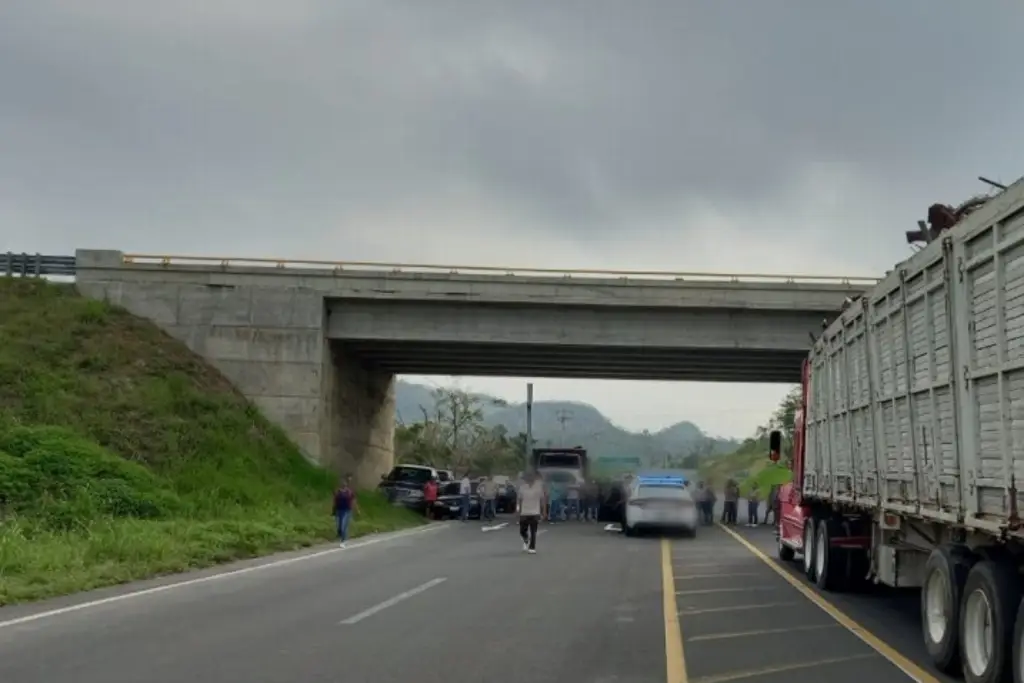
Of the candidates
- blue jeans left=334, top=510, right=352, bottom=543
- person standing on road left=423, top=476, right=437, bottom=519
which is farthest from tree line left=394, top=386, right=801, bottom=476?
blue jeans left=334, top=510, right=352, bottom=543

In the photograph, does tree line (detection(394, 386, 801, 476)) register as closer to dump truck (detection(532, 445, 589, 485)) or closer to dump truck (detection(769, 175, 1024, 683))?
dump truck (detection(532, 445, 589, 485))

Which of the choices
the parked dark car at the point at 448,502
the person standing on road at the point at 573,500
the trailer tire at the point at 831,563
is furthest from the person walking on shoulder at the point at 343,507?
the person standing on road at the point at 573,500

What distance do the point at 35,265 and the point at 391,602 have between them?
2563 cm

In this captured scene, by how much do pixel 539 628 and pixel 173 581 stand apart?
6.28 metres

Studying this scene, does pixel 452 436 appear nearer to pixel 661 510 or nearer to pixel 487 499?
pixel 487 499

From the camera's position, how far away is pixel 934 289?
8688 millimetres

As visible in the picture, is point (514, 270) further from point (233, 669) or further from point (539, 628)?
point (233, 669)

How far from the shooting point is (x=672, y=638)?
1010cm

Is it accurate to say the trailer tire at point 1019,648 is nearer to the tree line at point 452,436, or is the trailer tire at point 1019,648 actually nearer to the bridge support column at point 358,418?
the bridge support column at point 358,418

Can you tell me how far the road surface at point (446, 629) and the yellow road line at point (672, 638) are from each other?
0.10 ft

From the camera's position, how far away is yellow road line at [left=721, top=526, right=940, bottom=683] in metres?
8.56

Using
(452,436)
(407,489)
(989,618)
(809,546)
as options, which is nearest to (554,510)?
(407,489)

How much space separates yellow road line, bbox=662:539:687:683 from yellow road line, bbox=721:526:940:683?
1.66 metres

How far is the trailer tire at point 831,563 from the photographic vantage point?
1393cm
